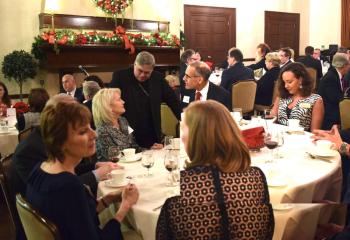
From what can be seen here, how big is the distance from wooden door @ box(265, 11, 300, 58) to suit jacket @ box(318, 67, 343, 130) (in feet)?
23.8

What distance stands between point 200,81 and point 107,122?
1465 millimetres

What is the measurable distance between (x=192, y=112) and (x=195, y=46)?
31.5 ft

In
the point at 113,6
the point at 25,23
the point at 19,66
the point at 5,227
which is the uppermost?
Result: the point at 113,6

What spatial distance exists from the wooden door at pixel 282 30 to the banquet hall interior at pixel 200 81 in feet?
0.11

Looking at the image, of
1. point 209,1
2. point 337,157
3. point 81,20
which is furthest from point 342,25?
point 337,157

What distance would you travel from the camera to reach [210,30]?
1126 cm

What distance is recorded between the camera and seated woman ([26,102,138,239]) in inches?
64.4

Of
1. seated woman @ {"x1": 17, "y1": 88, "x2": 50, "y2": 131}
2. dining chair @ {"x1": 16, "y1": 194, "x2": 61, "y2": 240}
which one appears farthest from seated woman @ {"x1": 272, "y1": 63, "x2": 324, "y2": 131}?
dining chair @ {"x1": 16, "y1": 194, "x2": 61, "y2": 240}

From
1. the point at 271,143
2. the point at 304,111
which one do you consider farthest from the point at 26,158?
the point at 304,111

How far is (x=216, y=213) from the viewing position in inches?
61.0

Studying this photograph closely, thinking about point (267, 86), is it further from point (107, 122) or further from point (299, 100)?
point (107, 122)

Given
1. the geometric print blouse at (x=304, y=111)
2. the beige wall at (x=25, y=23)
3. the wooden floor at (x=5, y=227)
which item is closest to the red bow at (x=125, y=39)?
the beige wall at (x=25, y=23)

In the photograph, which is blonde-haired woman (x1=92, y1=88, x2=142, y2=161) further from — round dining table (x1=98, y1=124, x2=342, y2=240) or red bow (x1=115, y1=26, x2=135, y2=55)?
red bow (x1=115, y1=26, x2=135, y2=55)

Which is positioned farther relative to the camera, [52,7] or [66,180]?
[52,7]
